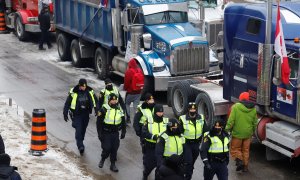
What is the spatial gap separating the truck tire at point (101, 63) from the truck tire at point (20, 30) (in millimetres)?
7059

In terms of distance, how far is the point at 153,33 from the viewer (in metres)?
18.1

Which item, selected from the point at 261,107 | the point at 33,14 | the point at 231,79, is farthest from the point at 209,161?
the point at 33,14

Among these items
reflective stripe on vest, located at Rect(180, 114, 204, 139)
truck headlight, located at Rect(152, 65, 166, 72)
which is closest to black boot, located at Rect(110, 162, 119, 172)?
reflective stripe on vest, located at Rect(180, 114, 204, 139)

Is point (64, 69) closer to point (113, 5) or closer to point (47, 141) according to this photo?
point (113, 5)

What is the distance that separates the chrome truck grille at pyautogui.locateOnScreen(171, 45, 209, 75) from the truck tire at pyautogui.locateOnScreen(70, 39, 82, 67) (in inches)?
214

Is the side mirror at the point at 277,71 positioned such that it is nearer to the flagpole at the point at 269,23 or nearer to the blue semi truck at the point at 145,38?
the flagpole at the point at 269,23

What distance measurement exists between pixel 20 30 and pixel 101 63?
25.9 feet

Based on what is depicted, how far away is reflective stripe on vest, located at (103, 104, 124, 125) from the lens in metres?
12.0

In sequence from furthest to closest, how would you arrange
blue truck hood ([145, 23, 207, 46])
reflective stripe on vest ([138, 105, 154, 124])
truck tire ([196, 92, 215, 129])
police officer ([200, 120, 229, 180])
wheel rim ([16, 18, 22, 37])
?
wheel rim ([16, 18, 22, 37]), blue truck hood ([145, 23, 207, 46]), truck tire ([196, 92, 215, 129]), reflective stripe on vest ([138, 105, 154, 124]), police officer ([200, 120, 229, 180])

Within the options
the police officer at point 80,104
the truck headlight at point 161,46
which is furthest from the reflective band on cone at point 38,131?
the truck headlight at point 161,46

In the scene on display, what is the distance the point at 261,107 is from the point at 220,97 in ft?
5.72

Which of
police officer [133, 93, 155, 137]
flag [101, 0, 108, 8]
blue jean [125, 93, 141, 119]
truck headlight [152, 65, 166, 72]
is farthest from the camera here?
flag [101, 0, 108, 8]

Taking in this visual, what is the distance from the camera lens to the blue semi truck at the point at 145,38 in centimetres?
1758

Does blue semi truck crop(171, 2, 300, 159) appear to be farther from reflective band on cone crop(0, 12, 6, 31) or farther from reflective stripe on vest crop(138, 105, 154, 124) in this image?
reflective band on cone crop(0, 12, 6, 31)
